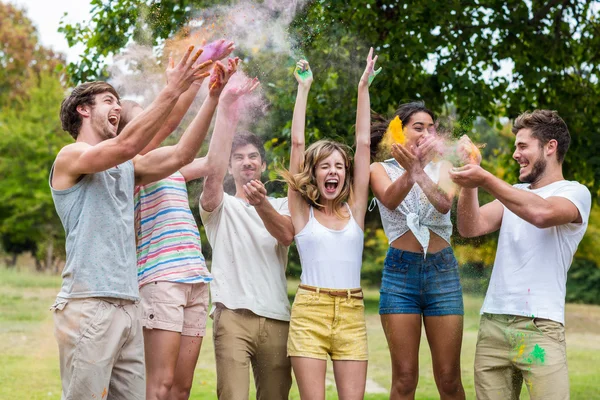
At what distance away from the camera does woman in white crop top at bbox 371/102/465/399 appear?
14.4 ft

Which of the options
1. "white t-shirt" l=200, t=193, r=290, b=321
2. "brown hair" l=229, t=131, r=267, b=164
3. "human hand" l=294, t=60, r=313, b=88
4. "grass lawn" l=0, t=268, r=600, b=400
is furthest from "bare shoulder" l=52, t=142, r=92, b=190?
"grass lawn" l=0, t=268, r=600, b=400

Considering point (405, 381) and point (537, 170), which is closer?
point (537, 170)

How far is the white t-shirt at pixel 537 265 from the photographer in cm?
402

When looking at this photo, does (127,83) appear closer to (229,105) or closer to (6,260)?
(229,105)

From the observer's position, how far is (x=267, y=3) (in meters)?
5.19

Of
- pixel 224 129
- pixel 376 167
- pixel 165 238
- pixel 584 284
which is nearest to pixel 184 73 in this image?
pixel 224 129

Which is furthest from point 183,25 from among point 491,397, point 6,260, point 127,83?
point 6,260

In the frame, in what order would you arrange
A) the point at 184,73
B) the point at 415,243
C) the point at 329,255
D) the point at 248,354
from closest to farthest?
the point at 184,73, the point at 329,255, the point at 248,354, the point at 415,243

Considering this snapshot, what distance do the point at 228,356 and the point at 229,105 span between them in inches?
54.7

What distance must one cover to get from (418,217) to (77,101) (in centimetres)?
200

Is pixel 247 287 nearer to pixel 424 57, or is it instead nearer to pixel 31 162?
pixel 424 57

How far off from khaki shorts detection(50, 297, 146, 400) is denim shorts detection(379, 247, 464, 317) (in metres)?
1.53

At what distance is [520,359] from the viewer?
13.0ft


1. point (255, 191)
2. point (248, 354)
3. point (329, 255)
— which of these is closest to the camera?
point (255, 191)
